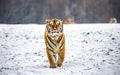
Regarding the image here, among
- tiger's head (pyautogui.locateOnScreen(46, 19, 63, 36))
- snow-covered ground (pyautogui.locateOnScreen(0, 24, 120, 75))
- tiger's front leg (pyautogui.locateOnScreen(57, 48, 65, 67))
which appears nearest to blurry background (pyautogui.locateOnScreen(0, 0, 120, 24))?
snow-covered ground (pyautogui.locateOnScreen(0, 24, 120, 75))

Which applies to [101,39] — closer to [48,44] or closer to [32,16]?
[48,44]

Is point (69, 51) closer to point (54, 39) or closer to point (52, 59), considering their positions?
point (52, 59)

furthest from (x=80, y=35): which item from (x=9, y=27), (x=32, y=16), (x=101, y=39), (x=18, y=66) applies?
(x=32, y=16)

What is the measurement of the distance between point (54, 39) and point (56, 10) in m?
26.3

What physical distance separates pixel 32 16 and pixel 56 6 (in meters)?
1.92

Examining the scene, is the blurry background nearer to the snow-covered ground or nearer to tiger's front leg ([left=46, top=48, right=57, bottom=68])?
the snow-covered ground

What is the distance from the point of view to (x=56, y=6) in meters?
A: 37.4

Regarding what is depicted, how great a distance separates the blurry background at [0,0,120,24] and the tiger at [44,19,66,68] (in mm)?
24647

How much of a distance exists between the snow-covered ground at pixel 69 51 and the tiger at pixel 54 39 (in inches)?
8.1

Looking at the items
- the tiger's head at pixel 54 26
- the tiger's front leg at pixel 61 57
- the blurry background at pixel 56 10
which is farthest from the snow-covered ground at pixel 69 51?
the blurry background at pixel 56 10

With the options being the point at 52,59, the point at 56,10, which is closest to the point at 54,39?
the point at 52,59

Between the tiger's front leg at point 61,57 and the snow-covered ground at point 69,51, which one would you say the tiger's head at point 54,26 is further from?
the snow-covered ground at point 69,51

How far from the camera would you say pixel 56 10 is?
37.4 m

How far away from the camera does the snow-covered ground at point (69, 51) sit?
36.5 ft
